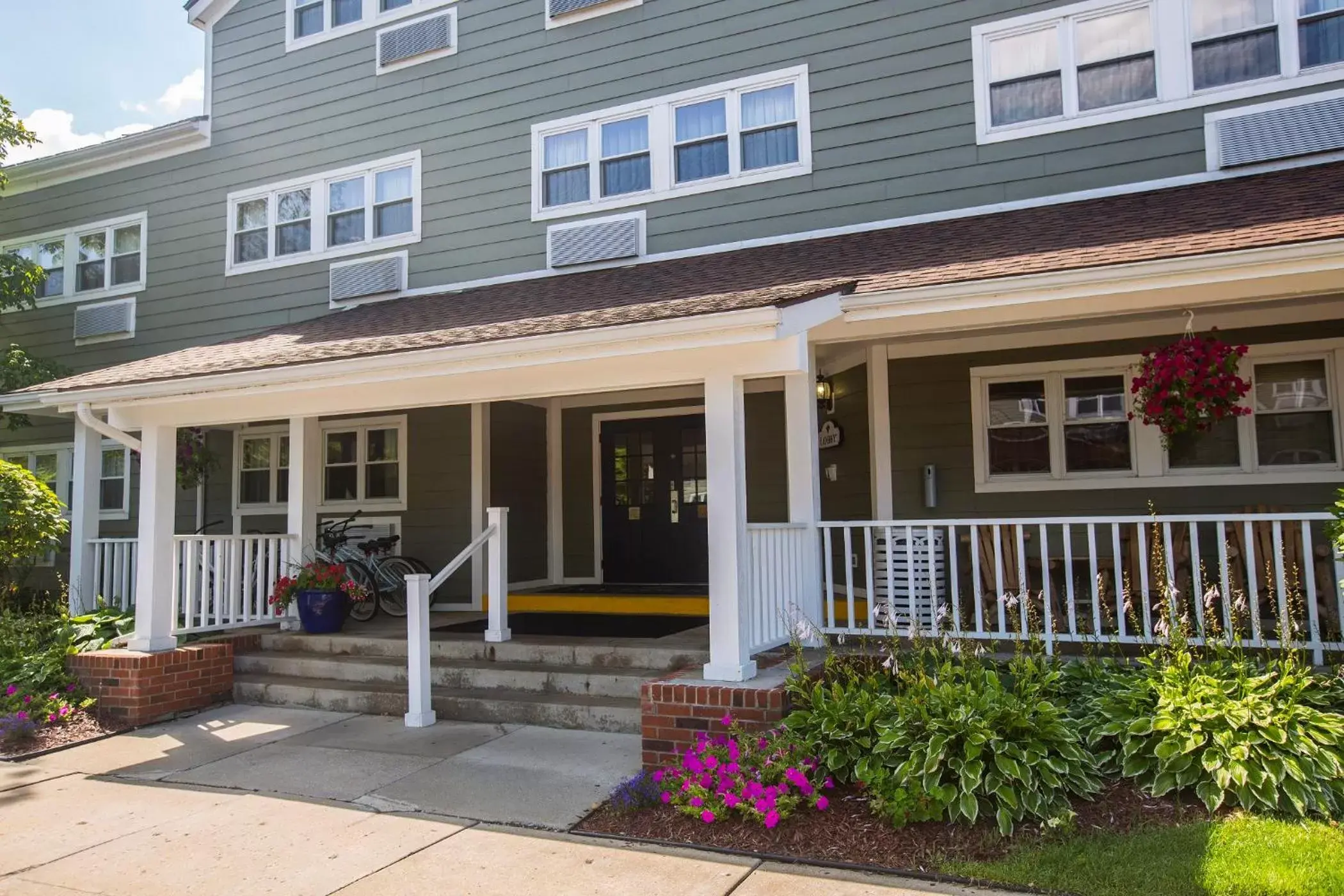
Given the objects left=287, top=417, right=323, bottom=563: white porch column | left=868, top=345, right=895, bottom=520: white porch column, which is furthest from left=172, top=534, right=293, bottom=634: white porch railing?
left=868, top=345, right=895, bottom=520: white porch column

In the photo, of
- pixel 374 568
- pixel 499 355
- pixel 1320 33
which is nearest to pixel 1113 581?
pixel 1320 33

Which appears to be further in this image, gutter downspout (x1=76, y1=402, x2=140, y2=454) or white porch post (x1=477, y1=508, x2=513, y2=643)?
gutter downspout (x1=76, y1=402, x2=140, y2=454)

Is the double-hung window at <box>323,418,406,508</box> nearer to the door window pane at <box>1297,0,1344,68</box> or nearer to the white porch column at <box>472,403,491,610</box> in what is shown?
the white porch column at <box>472,403,491,610</box>

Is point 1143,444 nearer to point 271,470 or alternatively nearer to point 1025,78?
point 1025,78

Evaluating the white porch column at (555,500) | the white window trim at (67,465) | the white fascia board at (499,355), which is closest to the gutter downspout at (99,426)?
the white fascia board at (499,355)

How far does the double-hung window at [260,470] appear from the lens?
1119 cm

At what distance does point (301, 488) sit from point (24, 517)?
7.59ft

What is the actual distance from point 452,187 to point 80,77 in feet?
19.8

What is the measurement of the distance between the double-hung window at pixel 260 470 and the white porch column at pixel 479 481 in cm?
270

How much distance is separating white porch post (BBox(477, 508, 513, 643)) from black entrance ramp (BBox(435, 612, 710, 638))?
1.21ft

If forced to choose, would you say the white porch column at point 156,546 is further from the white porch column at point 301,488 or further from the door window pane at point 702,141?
the door window pane at point 702,141

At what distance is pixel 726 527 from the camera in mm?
5285

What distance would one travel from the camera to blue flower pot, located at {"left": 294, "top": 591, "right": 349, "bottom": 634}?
26.6 feet

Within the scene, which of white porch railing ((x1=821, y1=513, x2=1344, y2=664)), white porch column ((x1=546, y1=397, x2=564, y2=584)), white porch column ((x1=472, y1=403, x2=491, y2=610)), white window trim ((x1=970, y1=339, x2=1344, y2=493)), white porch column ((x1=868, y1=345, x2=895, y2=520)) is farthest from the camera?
white porch column ((x1=546, y1=397, x2=564, y2=584))
